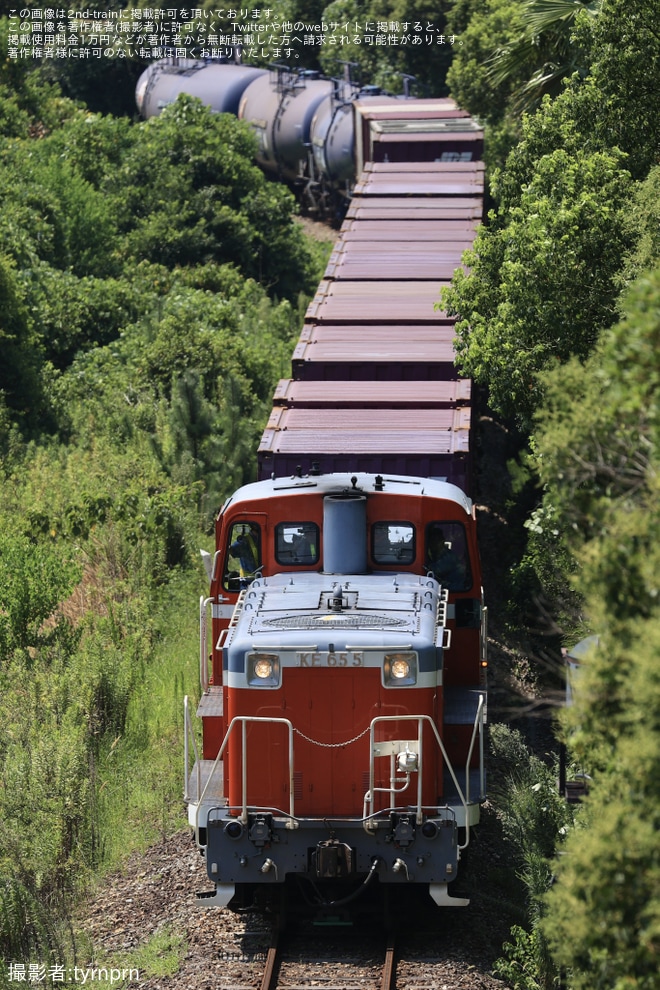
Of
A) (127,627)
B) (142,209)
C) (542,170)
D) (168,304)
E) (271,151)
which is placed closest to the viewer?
(542,170)

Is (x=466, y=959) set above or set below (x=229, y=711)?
below

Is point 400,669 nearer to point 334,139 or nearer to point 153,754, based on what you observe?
point 153,754

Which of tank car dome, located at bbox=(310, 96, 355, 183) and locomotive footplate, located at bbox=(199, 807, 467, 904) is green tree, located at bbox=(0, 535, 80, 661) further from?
tank car dome, located at bbox=(310, 96, 355, 183)

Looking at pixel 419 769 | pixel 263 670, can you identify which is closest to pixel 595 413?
pixel 419 769

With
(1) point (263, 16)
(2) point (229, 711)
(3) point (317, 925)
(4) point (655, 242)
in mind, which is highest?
(1) point (263, 16)

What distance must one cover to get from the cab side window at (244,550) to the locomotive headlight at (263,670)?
1.34 metres

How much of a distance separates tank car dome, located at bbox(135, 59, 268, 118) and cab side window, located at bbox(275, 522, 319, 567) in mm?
37412

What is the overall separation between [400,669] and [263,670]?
1025 mm

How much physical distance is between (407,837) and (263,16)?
5378cm

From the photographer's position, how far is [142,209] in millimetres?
39375

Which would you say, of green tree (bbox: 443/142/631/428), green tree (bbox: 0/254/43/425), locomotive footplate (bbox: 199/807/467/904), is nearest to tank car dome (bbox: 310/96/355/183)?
green tree (bbox: 0/254/43/425)

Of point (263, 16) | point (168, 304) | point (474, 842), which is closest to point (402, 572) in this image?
point (474, 842)

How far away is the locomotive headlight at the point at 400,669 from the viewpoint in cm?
1055

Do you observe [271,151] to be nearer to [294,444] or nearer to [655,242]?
[294,444]
